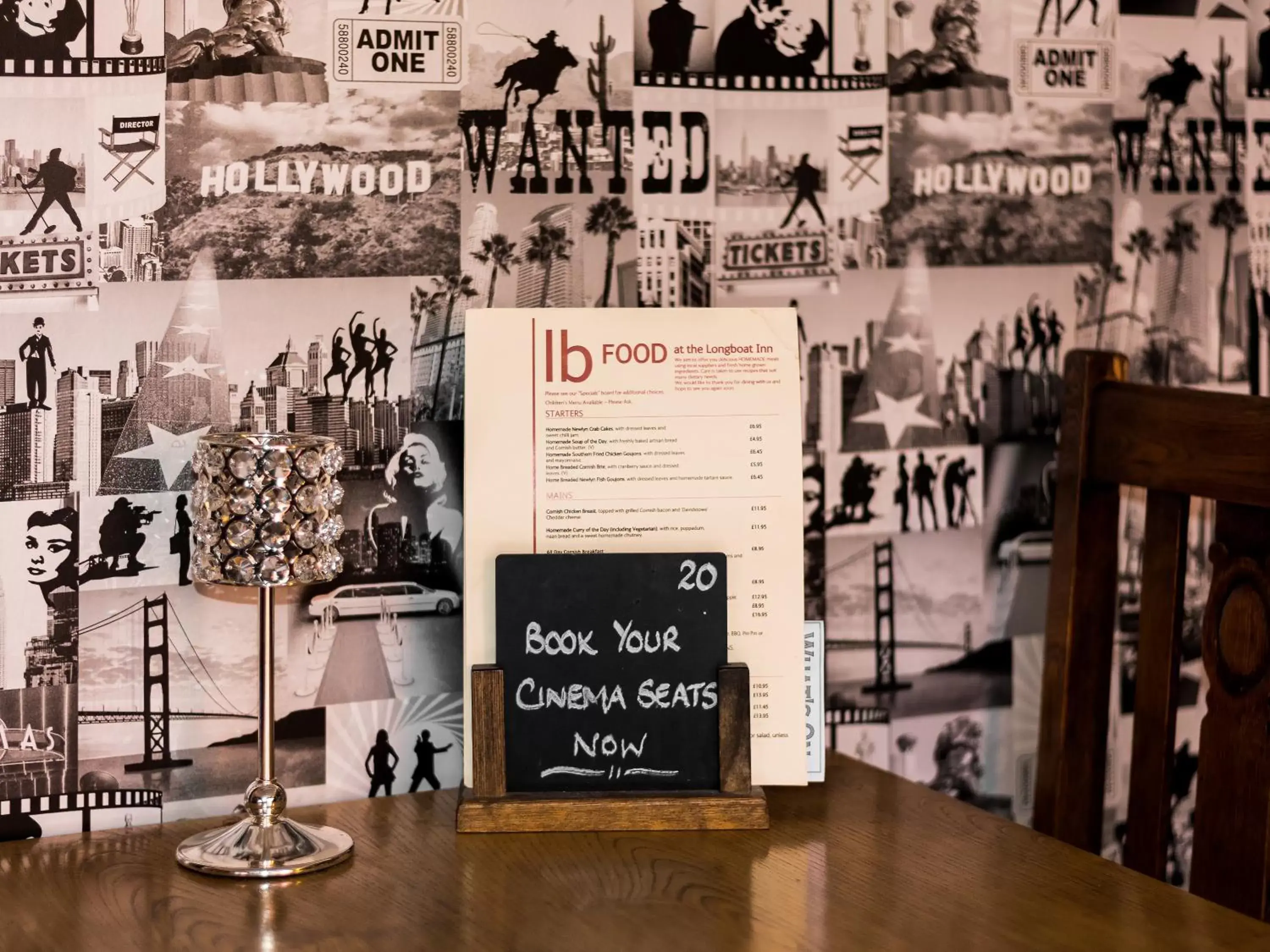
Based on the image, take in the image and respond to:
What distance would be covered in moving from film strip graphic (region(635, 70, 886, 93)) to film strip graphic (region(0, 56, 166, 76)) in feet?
1.55

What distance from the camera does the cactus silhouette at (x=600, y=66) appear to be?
1435mm

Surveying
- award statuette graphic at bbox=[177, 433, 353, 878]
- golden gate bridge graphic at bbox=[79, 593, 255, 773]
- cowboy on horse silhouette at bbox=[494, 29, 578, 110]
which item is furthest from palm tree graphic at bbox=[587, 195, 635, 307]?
golden gate bridge graphic at bbox=[79, 593, 255, 773]

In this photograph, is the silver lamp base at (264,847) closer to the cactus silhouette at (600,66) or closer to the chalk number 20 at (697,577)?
the chalk number 20 at (697,577)

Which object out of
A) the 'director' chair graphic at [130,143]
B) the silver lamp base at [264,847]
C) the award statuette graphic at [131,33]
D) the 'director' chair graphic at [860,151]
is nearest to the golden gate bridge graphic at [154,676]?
the silver lamp base at [264,847]

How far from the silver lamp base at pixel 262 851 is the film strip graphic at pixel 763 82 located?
80 centimetres

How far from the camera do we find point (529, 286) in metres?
1.44

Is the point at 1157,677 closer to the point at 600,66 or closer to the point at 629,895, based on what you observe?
the point at 629,895

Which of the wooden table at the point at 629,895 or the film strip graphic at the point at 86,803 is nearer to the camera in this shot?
the wooden table at the point at 629,895

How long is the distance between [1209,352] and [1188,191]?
0.64ft

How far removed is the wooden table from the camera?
1.07 meters

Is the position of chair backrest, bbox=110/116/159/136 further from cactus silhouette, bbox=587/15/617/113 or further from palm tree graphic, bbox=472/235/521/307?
cactus silhouette, bbox=587/15/617/113

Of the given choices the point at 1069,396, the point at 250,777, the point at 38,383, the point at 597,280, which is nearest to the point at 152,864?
the point at 250,777

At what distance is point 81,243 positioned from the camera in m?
1.29

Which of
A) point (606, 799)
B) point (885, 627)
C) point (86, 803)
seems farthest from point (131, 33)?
point (885, 627)
